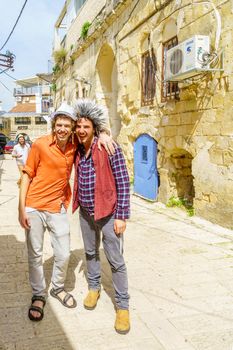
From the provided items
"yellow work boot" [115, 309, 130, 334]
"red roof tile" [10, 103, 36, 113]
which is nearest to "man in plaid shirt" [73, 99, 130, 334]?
"yellow work boot" [115, 309, 130, 334]

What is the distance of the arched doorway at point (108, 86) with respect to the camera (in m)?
13.0

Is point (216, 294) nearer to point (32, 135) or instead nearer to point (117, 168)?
point (117, 168)

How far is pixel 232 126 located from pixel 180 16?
8.70 feet

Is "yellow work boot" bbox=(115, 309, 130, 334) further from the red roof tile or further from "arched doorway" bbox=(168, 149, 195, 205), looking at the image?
the red roof tile

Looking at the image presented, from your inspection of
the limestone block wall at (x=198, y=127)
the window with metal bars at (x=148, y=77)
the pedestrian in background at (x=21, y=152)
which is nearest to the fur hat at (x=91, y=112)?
the limestone block wall at (x=198, y=127)

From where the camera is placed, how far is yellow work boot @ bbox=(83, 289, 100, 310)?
317 centimetres

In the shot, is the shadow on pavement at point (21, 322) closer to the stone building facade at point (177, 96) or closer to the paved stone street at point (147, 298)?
the paved stone street at point (147, 298)

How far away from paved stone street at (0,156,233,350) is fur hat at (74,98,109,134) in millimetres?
1707

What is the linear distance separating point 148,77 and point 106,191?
6339 millimetres

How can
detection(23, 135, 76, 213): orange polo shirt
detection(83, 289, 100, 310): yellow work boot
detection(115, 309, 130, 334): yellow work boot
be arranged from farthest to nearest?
detection(83, 289, 100, 310): yellow work boot → detection(23, 135, 76, 213): orange polo shirt → detection(115, 309, 130, 334): yellow work boot

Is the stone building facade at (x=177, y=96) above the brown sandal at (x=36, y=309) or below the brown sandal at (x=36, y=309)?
above

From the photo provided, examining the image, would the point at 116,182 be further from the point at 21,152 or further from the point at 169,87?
the point at 21,152

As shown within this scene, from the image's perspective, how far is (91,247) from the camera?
3207 millimetres

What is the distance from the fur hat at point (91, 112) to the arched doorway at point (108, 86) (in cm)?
1003
